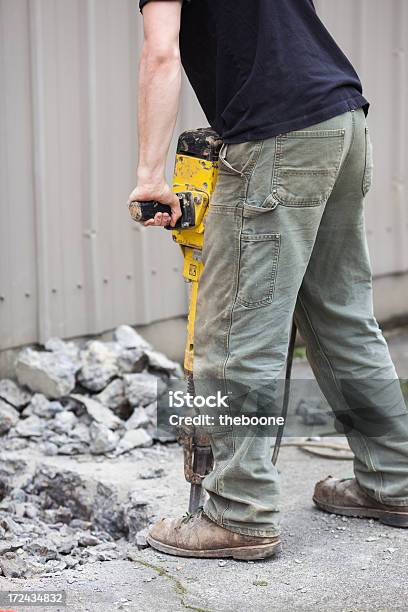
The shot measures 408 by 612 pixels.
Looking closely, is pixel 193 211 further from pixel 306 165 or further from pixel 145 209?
pixel 306 165

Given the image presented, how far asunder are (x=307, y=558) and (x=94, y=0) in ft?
10.0

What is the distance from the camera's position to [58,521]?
415cm

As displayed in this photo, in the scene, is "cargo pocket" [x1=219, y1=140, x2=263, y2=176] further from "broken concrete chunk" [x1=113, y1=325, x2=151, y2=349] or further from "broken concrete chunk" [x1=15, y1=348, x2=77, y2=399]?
"broken concrete chunk" [x1=113, y1=325, x2=151, y2=349]

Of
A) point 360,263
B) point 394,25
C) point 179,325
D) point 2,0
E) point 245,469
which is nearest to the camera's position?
point 245,469

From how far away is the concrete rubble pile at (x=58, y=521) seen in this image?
359 centimetres

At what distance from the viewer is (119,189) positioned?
17.8ft

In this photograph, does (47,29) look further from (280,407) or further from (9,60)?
(280,407)

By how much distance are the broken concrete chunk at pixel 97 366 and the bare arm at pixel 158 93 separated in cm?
203

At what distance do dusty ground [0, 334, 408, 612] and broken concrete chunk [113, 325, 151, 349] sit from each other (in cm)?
150

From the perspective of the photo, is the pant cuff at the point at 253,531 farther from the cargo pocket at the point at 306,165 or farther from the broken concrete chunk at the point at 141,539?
the cargo pocket at the point at 306,165

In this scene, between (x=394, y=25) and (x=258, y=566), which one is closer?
(x=258, y=566)

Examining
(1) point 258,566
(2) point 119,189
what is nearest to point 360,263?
(1) point 258,566

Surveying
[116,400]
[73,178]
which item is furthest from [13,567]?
[73,178]

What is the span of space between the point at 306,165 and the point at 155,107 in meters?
0.50
